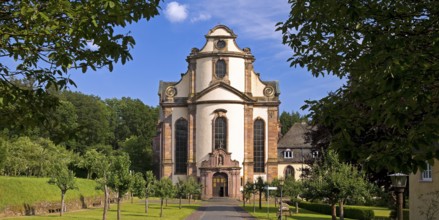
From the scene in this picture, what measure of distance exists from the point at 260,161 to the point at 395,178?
61.8 meters

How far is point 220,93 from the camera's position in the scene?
76.9 m

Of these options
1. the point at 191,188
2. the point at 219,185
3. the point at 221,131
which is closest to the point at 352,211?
the point at 191,188

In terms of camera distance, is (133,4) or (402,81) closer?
(402,81)

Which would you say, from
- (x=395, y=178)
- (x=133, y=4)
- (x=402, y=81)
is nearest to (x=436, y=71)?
(x=402, y=81)

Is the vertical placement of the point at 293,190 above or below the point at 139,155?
below

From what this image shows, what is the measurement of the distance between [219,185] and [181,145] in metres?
8.43

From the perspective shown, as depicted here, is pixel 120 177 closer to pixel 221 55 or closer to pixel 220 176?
pixel 220 176

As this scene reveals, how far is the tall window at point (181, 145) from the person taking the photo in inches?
3085

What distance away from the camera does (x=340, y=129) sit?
899 centimetres

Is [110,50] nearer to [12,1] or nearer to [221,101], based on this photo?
[12,1]

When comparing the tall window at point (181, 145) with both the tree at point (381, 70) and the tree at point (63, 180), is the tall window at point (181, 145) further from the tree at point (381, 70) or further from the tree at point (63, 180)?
the tree at point (381, 70)

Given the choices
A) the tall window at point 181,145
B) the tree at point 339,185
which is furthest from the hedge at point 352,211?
the tall window at point 181,145

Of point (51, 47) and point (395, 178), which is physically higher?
point (51, 47)

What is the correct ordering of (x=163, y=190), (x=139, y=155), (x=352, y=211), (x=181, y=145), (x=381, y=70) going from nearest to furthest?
(x=381, y=70) → (x=352, y=211) → (x=163, y=190) → (x=181, y=145) → (x=139, y=155)
